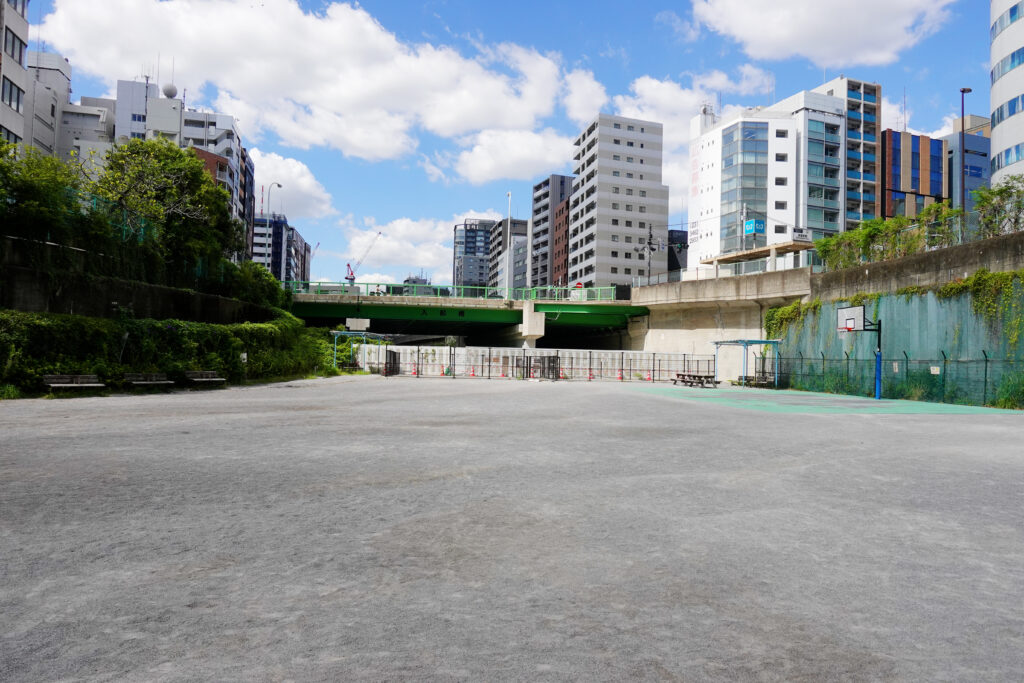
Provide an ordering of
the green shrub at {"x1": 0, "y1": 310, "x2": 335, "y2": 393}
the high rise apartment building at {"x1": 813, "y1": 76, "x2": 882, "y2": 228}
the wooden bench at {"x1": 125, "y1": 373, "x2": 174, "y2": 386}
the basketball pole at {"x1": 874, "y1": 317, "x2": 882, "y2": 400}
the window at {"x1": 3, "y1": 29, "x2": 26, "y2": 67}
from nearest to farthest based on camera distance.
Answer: the green shrub at {"x1": 0, "y1": 310, "x2": 335, "y2": 393}
the wooden bench at {"x1": 125, "y1": 373, "x2": 174, "y2": 386}
the basketball pole at {"x1": 874, "y1": 317, "x2": 882, "y2": 400}
the window at {"x1": 3, "y1": 29, "x2": 26, "y2": 67}
the high rise apartment building at {"x1": 813, "y1": 76, "x2": 882, "y2": 228}

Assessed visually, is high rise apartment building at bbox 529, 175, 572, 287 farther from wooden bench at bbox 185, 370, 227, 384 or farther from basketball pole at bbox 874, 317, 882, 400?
wooden bench at bbox 185, 370, 227, 384

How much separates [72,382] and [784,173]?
83.3 m

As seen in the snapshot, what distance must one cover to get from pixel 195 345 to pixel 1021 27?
61.8 m

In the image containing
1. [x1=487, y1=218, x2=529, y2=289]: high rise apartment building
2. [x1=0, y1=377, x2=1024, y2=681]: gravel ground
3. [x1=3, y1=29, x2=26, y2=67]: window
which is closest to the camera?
[x1=0, y1=377, x2=1024, y2=681]: gravel ground

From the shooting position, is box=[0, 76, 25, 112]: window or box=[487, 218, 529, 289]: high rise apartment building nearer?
box=[0, 76, 25, 112]: window

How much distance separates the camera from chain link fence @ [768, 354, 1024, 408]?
950 inches

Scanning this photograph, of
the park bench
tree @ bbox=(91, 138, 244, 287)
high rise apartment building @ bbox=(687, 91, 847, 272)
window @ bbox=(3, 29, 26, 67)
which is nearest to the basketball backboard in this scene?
the park bench

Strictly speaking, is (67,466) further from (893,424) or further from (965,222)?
(965,222)

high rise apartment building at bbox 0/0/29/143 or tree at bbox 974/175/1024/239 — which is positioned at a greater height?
high rise apartment building at bbox 0/0/29/143

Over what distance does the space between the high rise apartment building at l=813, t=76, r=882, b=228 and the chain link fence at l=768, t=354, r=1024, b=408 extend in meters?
59.5

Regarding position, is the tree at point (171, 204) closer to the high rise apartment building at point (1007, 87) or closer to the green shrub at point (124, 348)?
the green shrub at point (124, 348)

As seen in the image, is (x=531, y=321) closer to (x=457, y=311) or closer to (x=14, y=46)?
(x=457, y=311)

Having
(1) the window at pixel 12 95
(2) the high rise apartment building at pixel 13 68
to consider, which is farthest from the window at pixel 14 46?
(1) the window at pixel 12 95

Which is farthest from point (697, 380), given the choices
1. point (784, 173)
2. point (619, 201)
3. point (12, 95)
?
point (619, 201)
